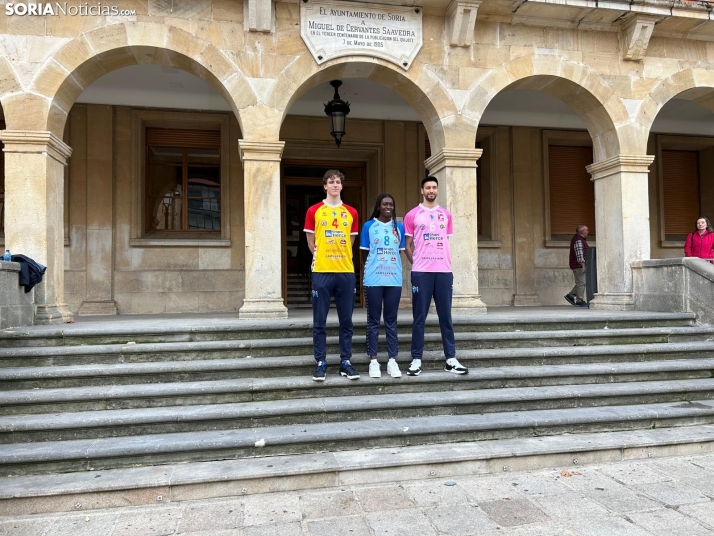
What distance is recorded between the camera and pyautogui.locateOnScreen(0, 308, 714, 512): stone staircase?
3.96 meters

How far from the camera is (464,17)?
716 centimetres

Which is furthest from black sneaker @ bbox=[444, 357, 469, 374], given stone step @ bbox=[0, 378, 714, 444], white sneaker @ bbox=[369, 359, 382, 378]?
white sneaker @ bbox=[369, 359, 382, 378]

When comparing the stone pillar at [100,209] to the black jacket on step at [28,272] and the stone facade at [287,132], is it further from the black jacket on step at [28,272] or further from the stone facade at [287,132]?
the black jacket on step at [28,272]

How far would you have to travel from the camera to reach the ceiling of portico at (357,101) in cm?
861

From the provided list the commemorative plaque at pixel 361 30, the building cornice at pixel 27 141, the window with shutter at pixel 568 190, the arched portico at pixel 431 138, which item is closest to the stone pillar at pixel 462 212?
the arched portico at pixel 431 138

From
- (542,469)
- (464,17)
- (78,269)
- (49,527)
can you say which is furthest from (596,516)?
(78,269)

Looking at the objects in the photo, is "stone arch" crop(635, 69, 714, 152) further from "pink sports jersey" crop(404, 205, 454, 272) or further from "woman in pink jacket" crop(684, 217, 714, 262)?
"pink sports jersey" crop(404, 205, 454, 272)

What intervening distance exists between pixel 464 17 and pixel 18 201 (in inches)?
243

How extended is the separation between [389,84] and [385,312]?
3914 millimetres

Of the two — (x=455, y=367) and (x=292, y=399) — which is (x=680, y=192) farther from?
(x=292, y=399)

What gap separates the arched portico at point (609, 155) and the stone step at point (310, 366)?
1973 mm

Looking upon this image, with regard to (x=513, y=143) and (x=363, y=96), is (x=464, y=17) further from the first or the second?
(x=513, y=143)

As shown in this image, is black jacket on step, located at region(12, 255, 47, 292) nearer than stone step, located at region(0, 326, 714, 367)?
No

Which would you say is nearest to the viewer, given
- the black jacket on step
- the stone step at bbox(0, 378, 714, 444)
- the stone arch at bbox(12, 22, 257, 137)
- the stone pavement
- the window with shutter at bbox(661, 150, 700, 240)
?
the stone pavement
